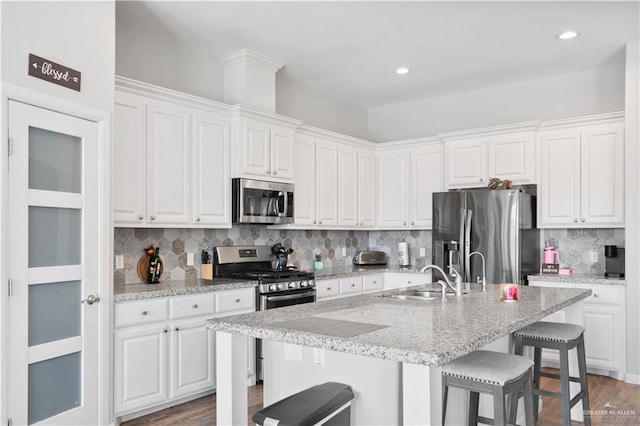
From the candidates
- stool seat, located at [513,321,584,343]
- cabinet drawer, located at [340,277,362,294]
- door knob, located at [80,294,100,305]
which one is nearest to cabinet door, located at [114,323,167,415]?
door knob, located at [80,294,100,305]

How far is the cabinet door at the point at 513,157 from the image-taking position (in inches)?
195

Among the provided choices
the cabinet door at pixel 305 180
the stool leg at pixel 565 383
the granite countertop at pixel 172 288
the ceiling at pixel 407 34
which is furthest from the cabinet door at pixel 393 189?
the stool leg at pixel 565 383

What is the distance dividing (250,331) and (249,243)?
112 inches

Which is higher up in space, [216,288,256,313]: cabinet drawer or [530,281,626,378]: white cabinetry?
[216,288,256,313]: cabinet drawer

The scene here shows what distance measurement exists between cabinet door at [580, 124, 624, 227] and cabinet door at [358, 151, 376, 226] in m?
2.24

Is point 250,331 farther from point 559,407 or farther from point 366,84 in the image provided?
point 366,84

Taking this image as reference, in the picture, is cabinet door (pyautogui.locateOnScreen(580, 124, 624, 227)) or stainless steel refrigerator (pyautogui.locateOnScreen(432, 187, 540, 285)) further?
stainless steel refrigerator (pyautogui.locateOnScreen(432, 187, 540, 285))

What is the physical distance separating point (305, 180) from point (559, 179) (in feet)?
8.05

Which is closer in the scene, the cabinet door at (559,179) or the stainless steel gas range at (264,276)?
the stainless steel gas range at (264,276)

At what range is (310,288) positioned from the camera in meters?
4.57

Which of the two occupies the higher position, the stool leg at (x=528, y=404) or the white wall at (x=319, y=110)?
the white wall at (x=319, y=110)

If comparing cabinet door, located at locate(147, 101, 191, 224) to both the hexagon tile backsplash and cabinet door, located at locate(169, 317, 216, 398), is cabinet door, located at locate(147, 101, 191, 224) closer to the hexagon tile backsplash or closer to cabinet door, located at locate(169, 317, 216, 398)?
the hexagon tile backsplash

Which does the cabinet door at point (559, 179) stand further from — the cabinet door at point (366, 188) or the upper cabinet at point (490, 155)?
the cabinet door at point (366, 188)

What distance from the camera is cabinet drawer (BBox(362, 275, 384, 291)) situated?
5.38 meters
